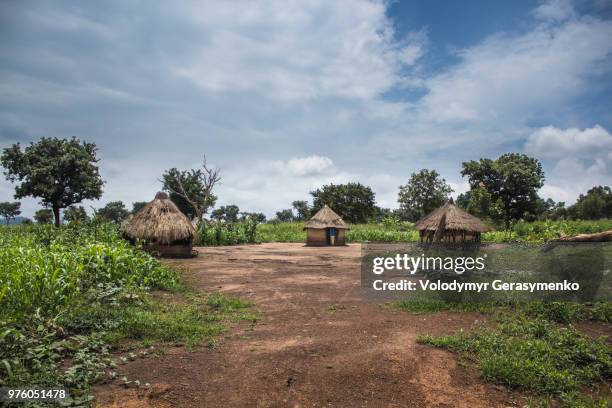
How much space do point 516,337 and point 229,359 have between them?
12.4ft

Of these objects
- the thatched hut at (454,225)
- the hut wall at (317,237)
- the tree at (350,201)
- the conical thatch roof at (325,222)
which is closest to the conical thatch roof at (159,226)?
the thatched hut at (454,225)

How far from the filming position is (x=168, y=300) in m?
7.47

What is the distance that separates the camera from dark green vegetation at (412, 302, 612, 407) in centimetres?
381

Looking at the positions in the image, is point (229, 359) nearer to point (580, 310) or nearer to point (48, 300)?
point (48, 300)

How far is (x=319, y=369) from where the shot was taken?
429 centimetres

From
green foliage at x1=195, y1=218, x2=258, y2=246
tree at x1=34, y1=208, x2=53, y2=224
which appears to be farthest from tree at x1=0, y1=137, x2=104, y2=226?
green foliage at x1=195, y1=218, x2=258, y2=246

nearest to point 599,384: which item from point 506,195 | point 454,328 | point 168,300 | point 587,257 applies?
point 454,328

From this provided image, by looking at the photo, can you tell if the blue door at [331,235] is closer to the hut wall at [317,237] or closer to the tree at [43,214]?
the hut wall at [317,237]

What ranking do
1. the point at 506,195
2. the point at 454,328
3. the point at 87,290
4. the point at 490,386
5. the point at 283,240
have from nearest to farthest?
1. the point at 490,386
2. the point at 454,328
3. the point at 87,290
4. the point at 283,240
5. the point at 506,195

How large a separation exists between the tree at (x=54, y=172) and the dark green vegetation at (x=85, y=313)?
1124 inches

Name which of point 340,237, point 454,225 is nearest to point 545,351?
point 454,225

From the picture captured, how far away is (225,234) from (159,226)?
958 centimetres

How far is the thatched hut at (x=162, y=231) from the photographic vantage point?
16.0 m

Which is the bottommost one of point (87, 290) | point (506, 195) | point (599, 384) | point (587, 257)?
point (599, 384)
